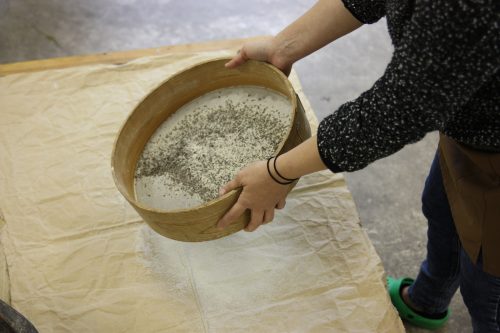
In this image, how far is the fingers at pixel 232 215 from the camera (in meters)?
0.79

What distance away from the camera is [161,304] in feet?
3.14

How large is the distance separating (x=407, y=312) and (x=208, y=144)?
27.8 inches

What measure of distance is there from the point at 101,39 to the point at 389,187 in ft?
4.66

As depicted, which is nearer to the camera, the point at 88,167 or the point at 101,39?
the point at 88,167

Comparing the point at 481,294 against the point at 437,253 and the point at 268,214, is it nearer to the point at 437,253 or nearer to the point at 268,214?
the point at 437,253

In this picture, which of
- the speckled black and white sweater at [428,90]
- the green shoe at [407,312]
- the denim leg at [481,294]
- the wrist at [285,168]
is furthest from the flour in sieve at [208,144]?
the green shoe at [407,312]

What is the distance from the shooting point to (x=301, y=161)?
2.39 ft

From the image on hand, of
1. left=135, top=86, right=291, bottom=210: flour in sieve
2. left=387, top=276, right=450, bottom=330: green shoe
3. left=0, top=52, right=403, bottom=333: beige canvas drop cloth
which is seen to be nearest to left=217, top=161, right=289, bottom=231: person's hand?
left=135, top=86, right=291, bottom=210: flour in sieve

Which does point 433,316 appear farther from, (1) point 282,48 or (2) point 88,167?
(2) point 88,167

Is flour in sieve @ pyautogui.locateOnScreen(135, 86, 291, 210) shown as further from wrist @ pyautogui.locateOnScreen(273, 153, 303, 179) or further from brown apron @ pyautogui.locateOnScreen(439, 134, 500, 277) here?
brown apron @ pyautogui.locateOnScreen(439, 134, 500, 277)

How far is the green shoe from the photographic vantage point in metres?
1.24

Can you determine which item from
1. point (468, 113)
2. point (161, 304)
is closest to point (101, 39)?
point (161, 304)

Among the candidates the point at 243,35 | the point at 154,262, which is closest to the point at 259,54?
the point at 154,262

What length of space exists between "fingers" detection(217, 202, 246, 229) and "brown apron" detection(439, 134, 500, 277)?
356 millimetres
